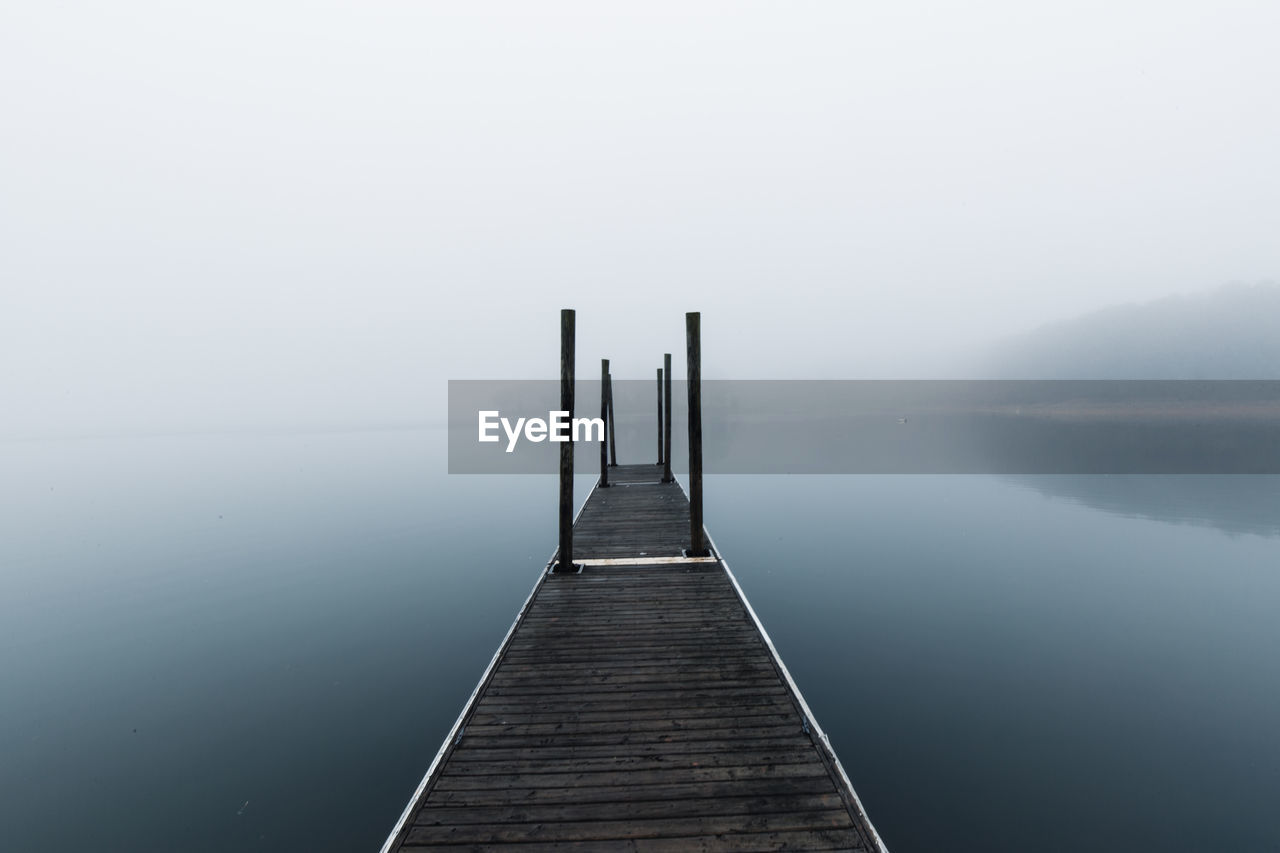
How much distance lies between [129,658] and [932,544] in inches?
988

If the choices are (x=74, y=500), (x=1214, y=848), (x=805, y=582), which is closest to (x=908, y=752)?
(x=1214, y=848)

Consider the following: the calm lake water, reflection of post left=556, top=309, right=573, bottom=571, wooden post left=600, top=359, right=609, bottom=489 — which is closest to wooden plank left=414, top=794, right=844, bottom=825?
the calm lake water

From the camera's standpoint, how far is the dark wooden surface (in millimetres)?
4223

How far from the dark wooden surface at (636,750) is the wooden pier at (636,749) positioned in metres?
0.01

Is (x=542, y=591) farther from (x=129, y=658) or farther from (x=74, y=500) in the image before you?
(x=74, y=500)

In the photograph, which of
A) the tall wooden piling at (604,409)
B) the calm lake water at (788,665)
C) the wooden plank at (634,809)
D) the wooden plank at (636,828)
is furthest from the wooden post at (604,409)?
the wooden plank at (636,828)

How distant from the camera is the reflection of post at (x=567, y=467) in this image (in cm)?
1028

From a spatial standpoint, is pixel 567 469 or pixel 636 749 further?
pixel 567 469

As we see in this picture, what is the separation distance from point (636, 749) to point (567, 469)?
6112mm

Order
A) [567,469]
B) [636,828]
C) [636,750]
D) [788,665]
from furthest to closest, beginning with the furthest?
[788,665] < [567,469] < [636,750] < [636,828]

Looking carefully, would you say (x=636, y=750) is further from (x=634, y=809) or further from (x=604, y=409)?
(x=604, y=409)

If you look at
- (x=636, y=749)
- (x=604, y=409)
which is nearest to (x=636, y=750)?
(x=636, y=749)

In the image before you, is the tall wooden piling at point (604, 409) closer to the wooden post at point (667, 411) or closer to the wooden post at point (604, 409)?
the wooden post at point (604, 409)

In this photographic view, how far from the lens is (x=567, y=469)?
10.7m
